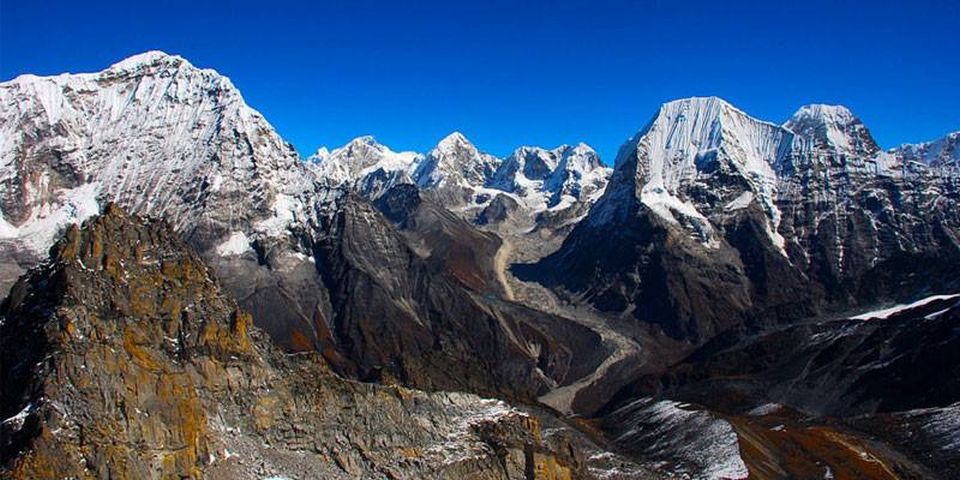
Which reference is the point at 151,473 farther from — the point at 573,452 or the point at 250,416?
the point at 573,452

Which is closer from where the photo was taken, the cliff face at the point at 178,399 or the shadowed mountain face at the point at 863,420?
the cliff face at the point at 178,399

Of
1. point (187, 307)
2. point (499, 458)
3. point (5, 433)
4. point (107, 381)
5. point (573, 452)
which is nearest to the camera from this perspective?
point (5, 433)

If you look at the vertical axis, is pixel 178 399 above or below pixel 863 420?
below

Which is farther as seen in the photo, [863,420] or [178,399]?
[863,420]

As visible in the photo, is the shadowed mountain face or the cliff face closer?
the cliff face

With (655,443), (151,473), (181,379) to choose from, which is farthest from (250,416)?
(655,443)

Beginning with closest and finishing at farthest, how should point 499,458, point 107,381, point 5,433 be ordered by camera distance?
point 5,433 → point 107,381 → point 499,458

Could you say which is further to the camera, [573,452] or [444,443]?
[573,452]

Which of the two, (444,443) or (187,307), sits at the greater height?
(187,307)
